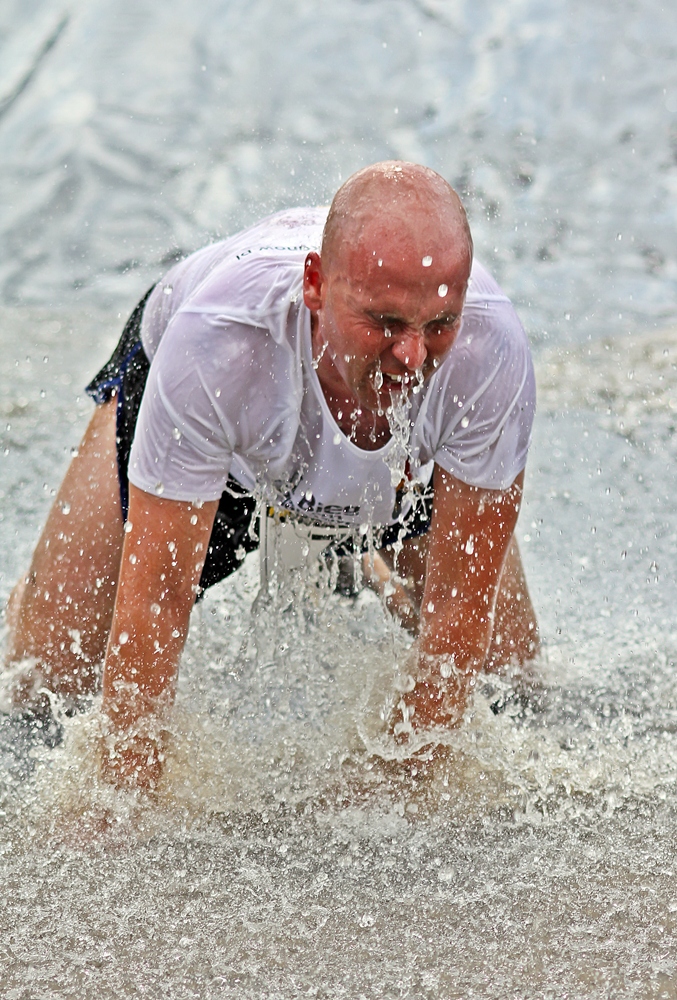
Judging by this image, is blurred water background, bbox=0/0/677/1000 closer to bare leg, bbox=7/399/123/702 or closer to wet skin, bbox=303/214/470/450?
bare leg, bbox=7/399/123/702

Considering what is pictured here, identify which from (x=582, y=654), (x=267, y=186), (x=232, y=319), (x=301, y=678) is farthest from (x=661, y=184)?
(x=232, y=319)

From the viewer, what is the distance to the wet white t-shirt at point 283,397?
1.98m

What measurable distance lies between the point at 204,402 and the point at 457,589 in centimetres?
58

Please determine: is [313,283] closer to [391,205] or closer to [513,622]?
[391,205]

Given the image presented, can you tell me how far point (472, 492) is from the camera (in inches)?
83.0

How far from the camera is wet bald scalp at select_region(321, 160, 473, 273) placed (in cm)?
177

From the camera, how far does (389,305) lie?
1779 millimetres

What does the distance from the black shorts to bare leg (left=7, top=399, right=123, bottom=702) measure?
1.3 inches

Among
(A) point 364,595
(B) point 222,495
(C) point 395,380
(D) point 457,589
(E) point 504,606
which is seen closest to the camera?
(C) point 395,380

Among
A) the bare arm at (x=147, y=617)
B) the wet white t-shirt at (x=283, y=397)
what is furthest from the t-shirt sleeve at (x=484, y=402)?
the bare arm at (x=147, y=617)

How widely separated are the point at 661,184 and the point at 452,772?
4.48m

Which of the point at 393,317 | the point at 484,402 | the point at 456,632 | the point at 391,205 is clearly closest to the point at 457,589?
the point at 456,632

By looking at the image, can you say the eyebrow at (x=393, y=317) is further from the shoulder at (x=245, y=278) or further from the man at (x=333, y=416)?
the shoulder at (x=245, y=278)

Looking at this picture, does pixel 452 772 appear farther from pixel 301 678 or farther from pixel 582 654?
pixel 582 654
